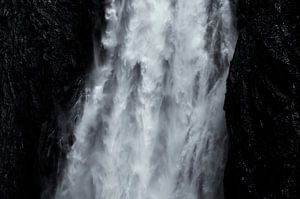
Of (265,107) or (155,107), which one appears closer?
(265,107)

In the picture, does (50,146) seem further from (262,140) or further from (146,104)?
(262,140)

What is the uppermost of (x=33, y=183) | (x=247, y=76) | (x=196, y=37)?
(x=196, y=37)

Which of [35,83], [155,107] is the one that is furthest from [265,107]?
[35,83]

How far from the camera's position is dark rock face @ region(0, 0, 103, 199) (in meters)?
10.2

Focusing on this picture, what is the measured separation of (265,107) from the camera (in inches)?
296

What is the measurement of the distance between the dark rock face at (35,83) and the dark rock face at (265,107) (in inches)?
170

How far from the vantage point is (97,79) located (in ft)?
34.8

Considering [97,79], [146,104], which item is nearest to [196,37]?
[146,104]

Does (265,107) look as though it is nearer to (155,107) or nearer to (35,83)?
(155,107)

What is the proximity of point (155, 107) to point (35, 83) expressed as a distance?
3053 millimetres

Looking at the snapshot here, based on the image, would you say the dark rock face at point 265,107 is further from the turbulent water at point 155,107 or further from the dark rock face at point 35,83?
the dark rock face at point 35,83

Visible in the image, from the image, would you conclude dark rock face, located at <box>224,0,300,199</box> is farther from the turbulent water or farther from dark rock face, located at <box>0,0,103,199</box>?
dark rock face, located at <box>0,0,103,199</box>

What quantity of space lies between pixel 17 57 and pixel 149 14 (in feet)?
11.4

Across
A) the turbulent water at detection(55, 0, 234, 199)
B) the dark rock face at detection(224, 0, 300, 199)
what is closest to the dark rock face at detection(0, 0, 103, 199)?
the turbulent water at detection(55, 0, 234, 199)
